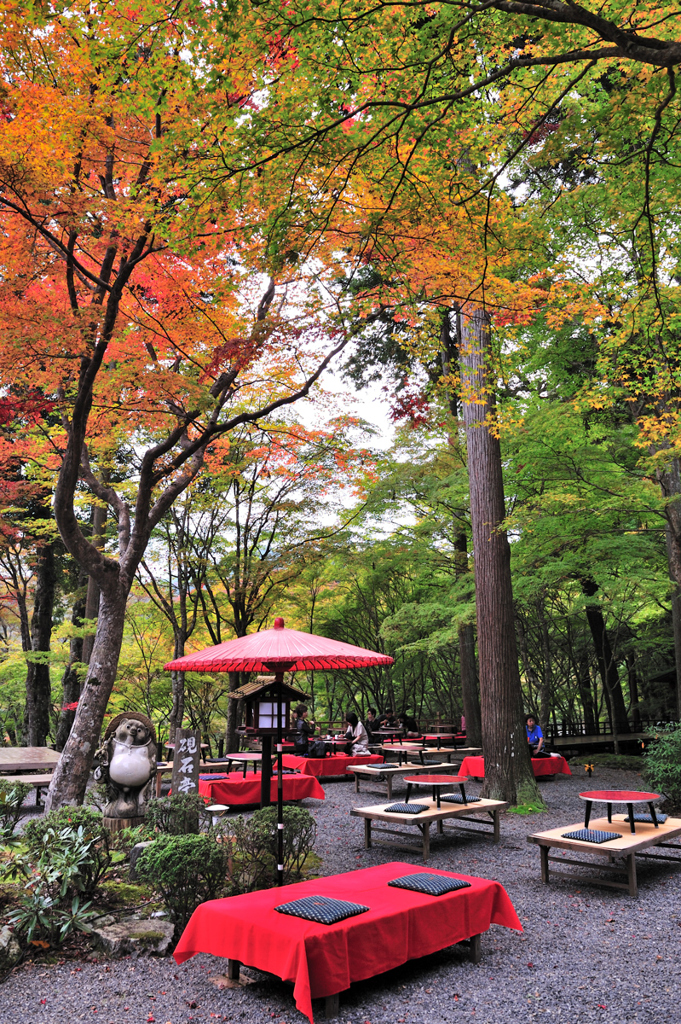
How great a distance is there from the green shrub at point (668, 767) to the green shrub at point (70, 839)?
6.25 m

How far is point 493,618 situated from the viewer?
10.1 m

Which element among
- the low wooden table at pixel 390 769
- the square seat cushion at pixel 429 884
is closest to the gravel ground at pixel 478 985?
the square seat cushion at pixel 429 884

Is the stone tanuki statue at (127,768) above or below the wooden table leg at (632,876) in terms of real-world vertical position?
above

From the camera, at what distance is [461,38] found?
3.83 meters

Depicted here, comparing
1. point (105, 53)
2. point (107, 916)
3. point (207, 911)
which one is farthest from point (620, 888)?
point (105, 53)

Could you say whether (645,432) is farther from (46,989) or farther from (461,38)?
(46,989)

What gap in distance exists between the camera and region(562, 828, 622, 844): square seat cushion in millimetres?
5949

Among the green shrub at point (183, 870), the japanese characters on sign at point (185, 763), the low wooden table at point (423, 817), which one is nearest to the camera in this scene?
the green shrub at point (183, 870)

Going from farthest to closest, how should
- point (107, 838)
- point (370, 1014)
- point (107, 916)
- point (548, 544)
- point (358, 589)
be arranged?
point (358, 589)
point (548, 544)
point (107, 838)
point (107, 916)
point (370, 1014)

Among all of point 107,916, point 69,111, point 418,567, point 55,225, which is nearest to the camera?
point 107,916

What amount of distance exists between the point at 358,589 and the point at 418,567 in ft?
9.20

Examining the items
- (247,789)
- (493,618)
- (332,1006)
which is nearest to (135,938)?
(332,1006)

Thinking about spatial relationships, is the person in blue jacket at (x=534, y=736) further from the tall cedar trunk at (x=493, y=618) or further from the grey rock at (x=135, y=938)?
the grey rock at (x=135, y=938)

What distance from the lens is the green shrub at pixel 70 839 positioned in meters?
5.07
